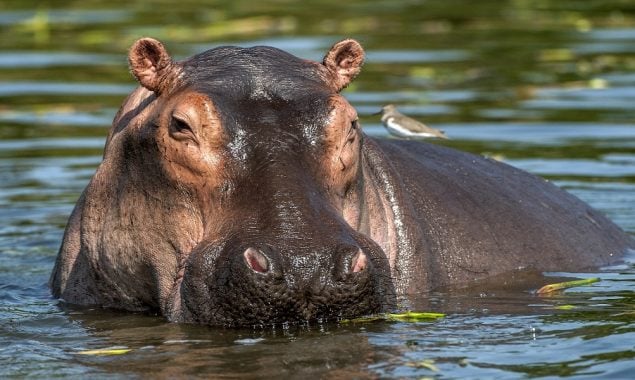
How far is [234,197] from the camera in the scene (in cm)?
664

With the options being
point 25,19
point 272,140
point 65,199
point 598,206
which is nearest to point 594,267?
point 598,206

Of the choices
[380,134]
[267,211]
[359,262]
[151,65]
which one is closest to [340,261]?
[359,262]

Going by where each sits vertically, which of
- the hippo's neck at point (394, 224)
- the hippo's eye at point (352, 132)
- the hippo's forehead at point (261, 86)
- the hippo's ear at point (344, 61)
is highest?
the hippo's ear at point (344, 61)

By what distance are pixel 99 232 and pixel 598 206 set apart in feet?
15.5

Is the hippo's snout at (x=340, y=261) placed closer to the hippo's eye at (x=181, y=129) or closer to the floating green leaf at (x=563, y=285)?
the hippo's eye at (x=181, y=129)

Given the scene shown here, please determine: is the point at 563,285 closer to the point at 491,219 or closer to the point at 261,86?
the point at 491,219

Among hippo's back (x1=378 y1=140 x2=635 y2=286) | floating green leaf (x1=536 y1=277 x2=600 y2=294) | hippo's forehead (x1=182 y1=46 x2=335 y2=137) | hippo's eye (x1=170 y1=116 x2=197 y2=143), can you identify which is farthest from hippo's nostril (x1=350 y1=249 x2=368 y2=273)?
floating green leaf (x1=536 y1=277 x2=600 y2=294)

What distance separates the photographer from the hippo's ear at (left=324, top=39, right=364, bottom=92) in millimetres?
7477

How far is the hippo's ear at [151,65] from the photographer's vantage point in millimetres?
7344

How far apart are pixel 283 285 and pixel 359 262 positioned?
347 mm

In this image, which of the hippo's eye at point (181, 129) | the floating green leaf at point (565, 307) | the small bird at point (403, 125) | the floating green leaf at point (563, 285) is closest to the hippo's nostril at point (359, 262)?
the hippo's eye at point (181, 129)

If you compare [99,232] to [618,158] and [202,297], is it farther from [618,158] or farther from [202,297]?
[618,158]

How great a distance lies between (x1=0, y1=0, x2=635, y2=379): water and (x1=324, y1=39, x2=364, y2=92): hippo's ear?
1231 millimetres

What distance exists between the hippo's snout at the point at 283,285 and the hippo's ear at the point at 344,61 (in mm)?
1323
